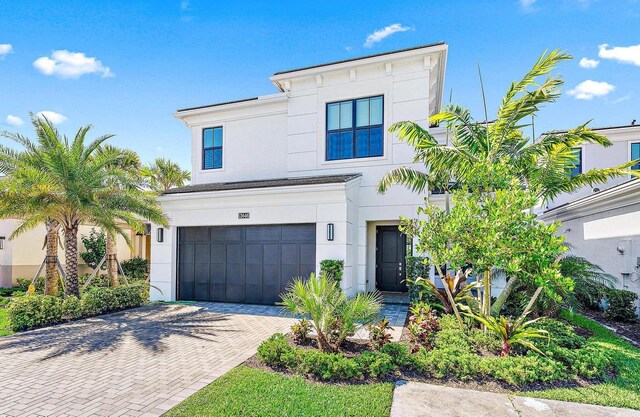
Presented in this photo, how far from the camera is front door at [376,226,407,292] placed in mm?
12961

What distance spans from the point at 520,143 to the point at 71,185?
12.1 metres

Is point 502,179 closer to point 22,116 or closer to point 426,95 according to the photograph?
point 426,95

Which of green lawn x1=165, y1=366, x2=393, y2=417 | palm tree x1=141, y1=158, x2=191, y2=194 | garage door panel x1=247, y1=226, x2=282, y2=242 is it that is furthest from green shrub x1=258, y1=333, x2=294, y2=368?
palm tree x1=141, y1=158, x2=191, y2=194

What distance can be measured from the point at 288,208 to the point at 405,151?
4727 mm

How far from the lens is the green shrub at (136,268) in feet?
63.4

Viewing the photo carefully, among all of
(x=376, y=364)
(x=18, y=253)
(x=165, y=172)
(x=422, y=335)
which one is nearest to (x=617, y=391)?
(x=422, y=335)

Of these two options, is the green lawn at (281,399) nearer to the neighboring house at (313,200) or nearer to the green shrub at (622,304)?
the neighboring house at (313,200)

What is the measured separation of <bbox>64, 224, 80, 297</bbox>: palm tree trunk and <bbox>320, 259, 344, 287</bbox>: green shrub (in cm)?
757

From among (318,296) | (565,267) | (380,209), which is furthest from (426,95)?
(318,296)

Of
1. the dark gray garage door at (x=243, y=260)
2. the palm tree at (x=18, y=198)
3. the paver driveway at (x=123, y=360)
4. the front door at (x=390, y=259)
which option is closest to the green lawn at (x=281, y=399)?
the paver driveway at (x=123, y=360)

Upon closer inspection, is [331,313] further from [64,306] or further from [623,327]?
[623,327]

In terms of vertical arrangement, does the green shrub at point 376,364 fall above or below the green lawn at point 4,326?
above

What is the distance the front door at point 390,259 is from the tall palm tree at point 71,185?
856cm

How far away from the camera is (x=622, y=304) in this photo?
363 inches
